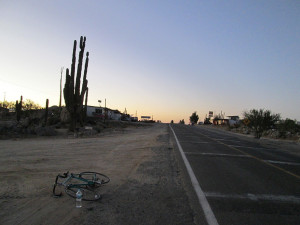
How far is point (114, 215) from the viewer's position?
14.5 feet

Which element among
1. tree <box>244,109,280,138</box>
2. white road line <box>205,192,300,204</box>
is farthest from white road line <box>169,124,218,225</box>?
tree <box>244,109,280,138</box>

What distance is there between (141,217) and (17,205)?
2.37 m

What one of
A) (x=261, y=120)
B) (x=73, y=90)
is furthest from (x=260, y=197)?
(x=261, y=120)

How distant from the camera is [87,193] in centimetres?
556

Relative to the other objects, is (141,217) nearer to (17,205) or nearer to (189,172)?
(17,205)

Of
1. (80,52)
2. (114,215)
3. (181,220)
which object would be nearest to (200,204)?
(181,220)

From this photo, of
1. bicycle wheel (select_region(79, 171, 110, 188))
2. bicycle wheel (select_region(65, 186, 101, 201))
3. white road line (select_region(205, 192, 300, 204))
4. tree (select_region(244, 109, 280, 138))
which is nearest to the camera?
bicycle wheel (select_region(65, 186, 101, 201))

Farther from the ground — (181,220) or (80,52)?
(80,52)

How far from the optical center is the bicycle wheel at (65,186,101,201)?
5.20m

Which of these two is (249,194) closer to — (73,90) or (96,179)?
(96,179)

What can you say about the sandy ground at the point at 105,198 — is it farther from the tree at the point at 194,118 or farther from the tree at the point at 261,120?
the tree at the point at 194,118

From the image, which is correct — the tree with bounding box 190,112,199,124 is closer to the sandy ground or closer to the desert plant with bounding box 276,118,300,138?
the desert plant with bounding box 276,118,300,138

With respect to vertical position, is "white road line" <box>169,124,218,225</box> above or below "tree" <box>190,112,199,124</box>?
below

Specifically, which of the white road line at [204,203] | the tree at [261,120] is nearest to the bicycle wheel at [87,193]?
the white road line at [204,203]
